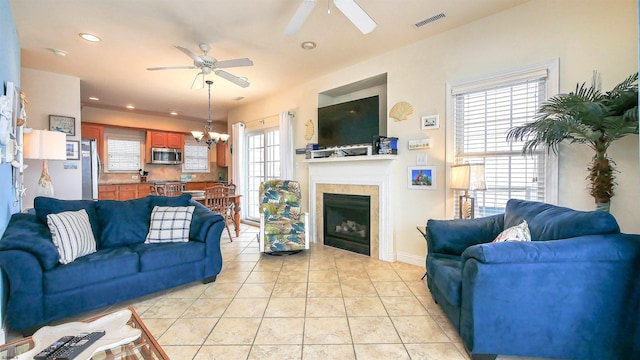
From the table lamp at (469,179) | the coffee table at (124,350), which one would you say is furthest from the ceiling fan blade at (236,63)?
the coffee table at (124,350)

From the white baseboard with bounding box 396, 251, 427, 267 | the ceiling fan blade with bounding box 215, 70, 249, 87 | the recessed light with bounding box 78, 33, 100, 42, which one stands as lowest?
the white baseboard with bounding box 396, 251, 427, 267

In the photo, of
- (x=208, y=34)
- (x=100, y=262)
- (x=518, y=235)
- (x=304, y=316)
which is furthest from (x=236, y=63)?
(x=518, y=235)

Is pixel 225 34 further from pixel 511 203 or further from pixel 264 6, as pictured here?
pixel 511 203

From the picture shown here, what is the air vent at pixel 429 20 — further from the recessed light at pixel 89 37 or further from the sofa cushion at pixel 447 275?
the recessed light at pixel 89 37

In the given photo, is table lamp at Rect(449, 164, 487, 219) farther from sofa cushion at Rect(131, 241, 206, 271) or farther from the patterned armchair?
sofa cushion at Rect(131, 241, 206, 271)

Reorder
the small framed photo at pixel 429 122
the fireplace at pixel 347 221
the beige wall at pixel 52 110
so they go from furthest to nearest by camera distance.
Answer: the beige wall at pixel 52 110 < the fireplace at pixel 347 221 < the small framed photo at pixel 429 122

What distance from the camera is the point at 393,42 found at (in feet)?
11.1

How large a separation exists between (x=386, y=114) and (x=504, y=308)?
2989 mm

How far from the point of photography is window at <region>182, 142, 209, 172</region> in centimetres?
780

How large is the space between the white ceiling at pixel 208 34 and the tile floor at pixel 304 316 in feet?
9.03

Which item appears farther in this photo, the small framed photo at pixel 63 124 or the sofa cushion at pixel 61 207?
the small framed photo at pixel 63 124

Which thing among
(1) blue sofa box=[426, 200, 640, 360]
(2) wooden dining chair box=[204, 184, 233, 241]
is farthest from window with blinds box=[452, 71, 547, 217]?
(2) wooden dining chair box=[204, 184, 233, 241]

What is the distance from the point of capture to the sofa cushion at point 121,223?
8.98ft

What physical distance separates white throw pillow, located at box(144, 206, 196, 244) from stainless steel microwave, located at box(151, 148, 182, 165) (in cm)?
471
